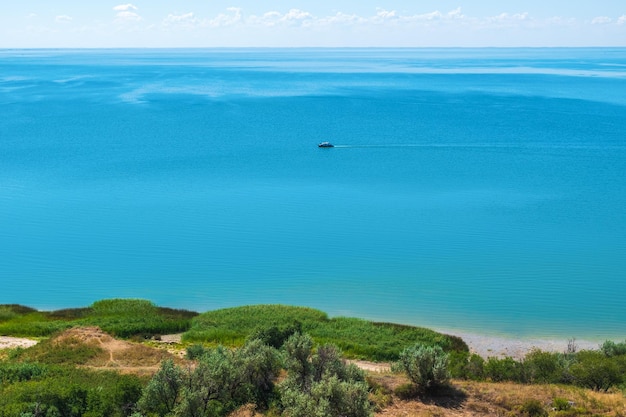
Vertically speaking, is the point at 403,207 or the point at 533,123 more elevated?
the point at 533,123

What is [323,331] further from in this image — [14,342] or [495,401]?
[14,342]

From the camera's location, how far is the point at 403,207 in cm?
5775

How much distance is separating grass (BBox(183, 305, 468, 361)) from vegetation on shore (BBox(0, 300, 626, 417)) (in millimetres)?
1066

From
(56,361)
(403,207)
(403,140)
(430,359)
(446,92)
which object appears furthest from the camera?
(446,92)

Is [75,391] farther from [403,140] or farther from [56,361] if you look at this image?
[403,140]

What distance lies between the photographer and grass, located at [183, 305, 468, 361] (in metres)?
31.4

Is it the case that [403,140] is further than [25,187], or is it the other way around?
[403,140]

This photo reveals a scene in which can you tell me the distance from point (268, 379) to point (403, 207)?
1479 inches

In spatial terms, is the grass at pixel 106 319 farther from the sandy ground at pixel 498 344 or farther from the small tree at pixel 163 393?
the small tree at pixel 163 393

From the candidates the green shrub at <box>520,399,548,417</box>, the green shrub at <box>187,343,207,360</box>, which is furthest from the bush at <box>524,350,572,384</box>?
the green shrub at <box>187,343,207,360</box>

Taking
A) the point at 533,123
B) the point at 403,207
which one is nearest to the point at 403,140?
the point at 533,123

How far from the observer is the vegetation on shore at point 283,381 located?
19.4 meters

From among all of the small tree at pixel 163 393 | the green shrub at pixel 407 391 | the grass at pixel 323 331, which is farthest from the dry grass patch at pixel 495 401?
the grass at pixel 323 331

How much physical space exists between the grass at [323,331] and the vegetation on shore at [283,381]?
1.07 metres
